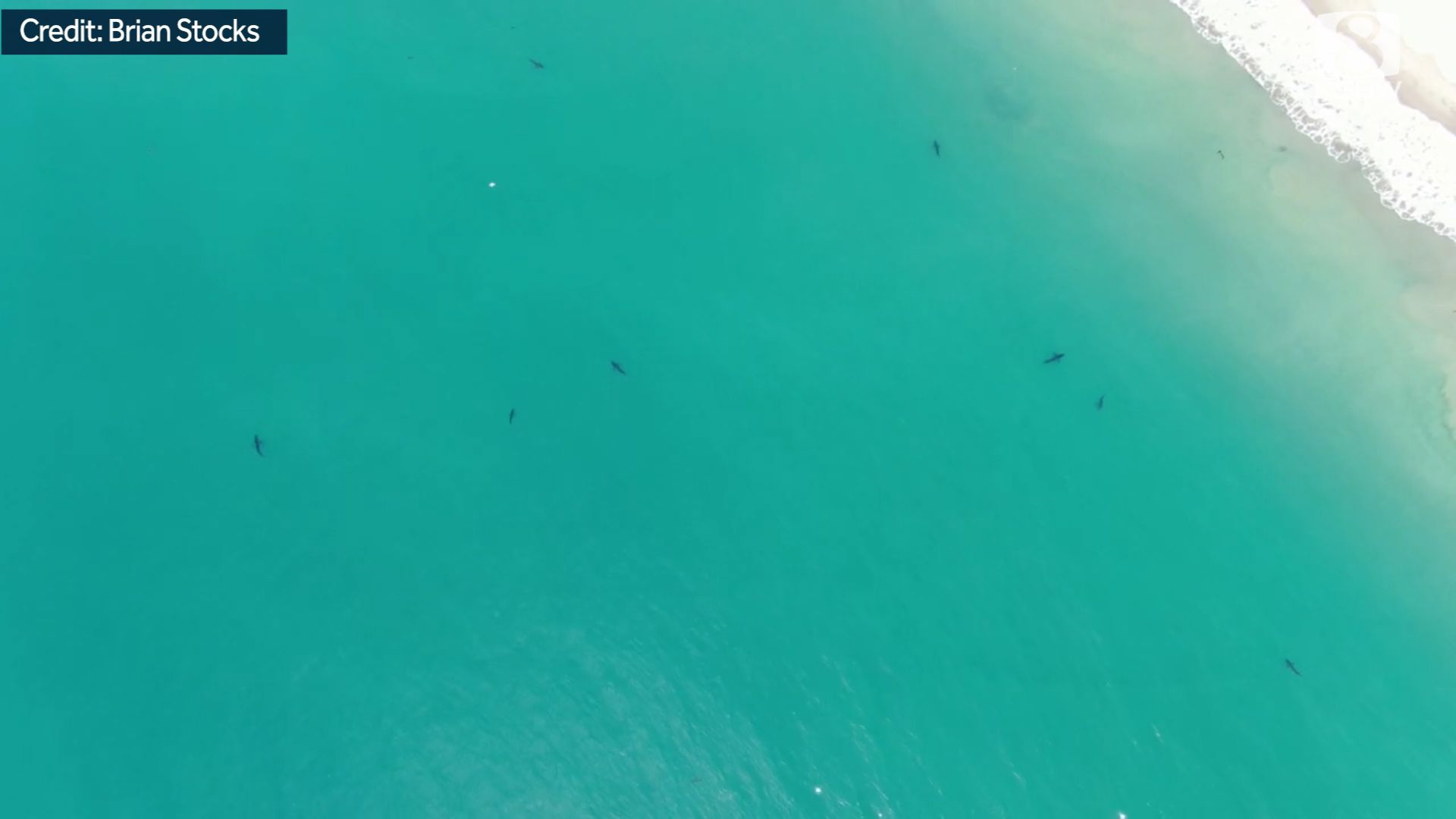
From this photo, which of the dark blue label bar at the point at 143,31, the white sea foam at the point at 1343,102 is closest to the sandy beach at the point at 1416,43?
the white sea foam at the point at 1343,102

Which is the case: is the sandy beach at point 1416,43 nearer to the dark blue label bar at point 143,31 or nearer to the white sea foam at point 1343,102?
the white sea foam at point 1343,102

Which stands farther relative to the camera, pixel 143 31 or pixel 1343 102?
pixel 143 31

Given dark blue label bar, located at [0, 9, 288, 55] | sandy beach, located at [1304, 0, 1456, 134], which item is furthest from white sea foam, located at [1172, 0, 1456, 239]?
dark blue label bar, located at [0, 9, 288, 55]

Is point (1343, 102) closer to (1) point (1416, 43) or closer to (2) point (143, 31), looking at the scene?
(1) point (1416, 43)

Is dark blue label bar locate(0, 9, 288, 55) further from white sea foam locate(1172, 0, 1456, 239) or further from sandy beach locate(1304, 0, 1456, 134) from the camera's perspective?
sandy beach locate(1304, 0, 1456, 134)

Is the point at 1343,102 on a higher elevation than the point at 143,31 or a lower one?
higher

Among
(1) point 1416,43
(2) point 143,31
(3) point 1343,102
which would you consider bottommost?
(2) point 143,31

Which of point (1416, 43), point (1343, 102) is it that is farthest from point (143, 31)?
point (1416, 43)
